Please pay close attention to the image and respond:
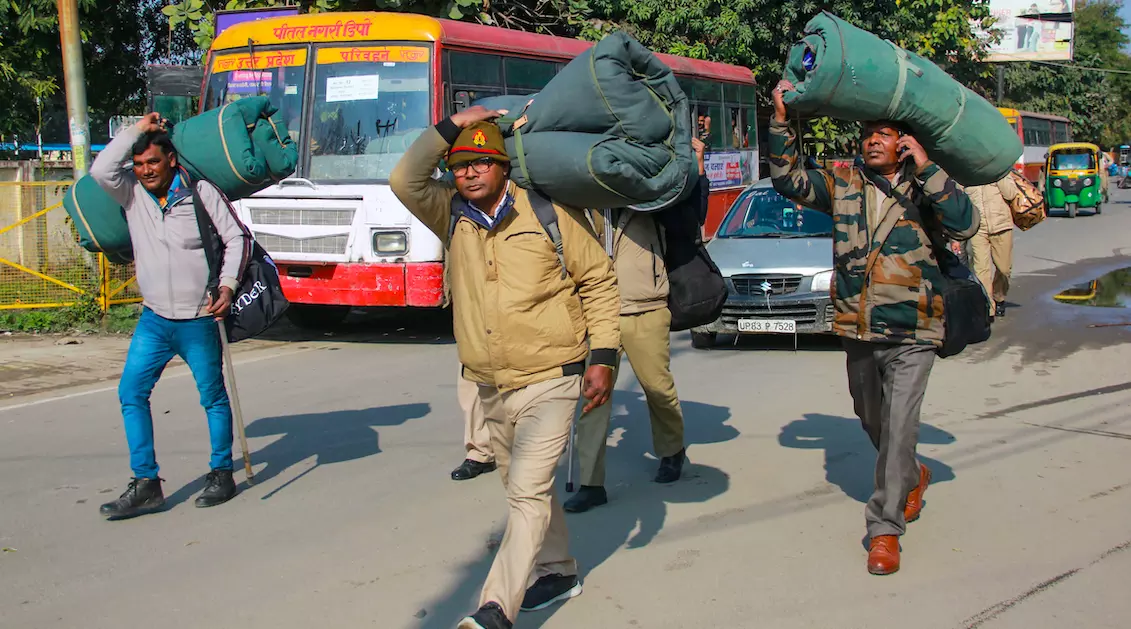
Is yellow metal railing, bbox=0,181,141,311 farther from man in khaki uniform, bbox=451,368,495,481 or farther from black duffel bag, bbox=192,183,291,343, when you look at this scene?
man in khaki uniform, bbox=451,368,495,481

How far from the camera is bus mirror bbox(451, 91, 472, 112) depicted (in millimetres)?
11070

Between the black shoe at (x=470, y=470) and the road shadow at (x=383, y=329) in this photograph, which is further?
the road shadow at (x=383, y=329)

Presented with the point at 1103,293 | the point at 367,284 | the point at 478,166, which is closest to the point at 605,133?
the point at 478,166

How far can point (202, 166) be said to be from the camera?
5621 mm

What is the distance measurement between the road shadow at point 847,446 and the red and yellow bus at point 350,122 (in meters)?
4.52

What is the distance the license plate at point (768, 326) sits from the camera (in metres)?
10.1

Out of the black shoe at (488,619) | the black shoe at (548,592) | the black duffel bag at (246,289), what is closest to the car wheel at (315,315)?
the black duffel bag at (246,289)

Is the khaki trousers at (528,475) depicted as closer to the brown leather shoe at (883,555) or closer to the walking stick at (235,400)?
the brown leather shoe at (883,555)

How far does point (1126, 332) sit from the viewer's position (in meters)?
11.4

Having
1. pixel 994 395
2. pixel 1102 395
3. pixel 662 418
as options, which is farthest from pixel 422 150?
pixel 1102 395

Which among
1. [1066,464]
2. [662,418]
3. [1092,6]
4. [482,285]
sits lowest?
[1066,464]

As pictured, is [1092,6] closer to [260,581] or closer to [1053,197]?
[1053,197]

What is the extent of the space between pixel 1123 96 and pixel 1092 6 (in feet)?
19.8

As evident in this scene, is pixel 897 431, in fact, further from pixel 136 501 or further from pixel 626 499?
pixel 136 501
